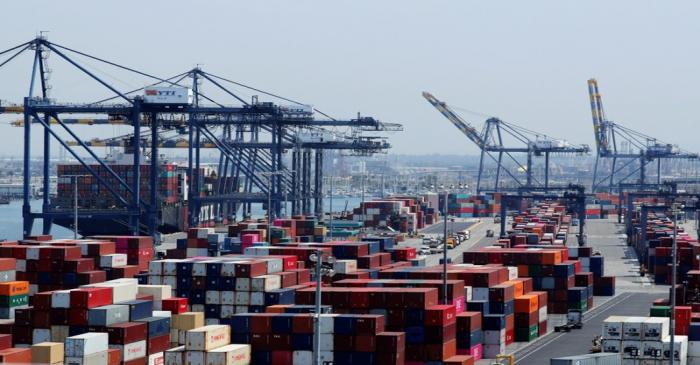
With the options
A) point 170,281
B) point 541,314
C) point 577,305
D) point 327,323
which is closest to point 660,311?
point 541,314

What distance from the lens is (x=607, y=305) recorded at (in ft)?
250

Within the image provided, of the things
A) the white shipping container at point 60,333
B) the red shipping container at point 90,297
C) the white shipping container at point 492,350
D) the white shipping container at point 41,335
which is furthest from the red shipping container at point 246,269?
the white shipping container at point 60,333

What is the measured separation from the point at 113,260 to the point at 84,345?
24.5m

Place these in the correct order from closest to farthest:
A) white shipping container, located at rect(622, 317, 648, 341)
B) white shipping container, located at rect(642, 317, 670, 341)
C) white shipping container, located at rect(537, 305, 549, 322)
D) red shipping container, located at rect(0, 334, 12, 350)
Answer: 1. red shipping container, located at rect(0, 334, 12, 350)
2. white shipping container, located at rect(642, 317, 670, 341)
3. white shipping container, located at rect(622, 317, 648, 341)
4. white shipping container, located at rect(537, 305, 549, 322)

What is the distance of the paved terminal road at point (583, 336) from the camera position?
54781 millimetres

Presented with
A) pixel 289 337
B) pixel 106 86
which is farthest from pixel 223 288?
pixel 106 86

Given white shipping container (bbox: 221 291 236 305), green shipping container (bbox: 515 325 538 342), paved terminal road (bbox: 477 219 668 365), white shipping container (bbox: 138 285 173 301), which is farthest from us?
green shipping container (bbox: 515 325 538 342)

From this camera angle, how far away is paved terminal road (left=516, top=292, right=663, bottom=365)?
54.8 meters

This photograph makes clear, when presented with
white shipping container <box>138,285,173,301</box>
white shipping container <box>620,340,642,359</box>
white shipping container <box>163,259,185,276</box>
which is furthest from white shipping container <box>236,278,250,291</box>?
white shipping container <box>620,340,642,359</box>

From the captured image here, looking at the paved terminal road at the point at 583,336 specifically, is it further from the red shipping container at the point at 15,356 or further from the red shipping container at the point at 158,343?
the red shipping container at the point at 15,356

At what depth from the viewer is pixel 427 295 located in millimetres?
48125

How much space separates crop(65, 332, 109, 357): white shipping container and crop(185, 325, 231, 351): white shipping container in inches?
90.3

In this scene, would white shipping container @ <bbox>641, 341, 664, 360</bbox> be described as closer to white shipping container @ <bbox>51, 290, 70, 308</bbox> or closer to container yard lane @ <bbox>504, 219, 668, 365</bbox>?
container yard lane @ <bbox>504, 219, 668, 365</bbox>

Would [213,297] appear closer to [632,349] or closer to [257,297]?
[257,297]
